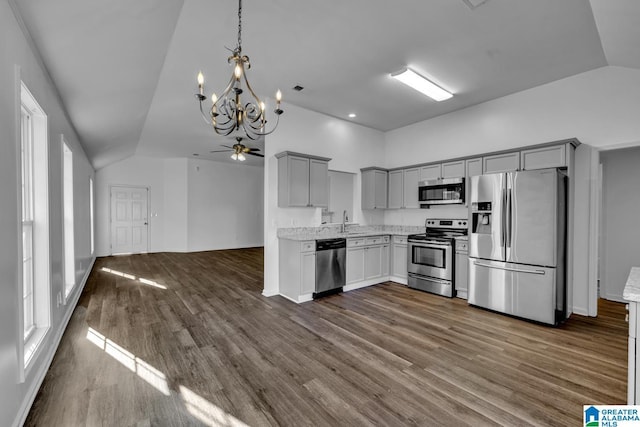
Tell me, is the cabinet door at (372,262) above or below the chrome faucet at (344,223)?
below

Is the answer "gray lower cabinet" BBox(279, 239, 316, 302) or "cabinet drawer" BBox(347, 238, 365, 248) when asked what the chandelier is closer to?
"gray lower cabinet" BBox(279, 239, 316, 302)

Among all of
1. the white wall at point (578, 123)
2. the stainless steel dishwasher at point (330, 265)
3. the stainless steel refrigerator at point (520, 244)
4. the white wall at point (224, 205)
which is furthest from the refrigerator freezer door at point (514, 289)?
the white wall at point (224, 205)

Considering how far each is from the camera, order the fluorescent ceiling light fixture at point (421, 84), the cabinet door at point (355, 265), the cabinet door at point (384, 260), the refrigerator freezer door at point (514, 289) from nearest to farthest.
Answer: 1. the refrigerator freezer door at point (514, 289)
2. the fluorescent ceiling light fixture at point (421, 84)
3. the cabinet door at point (355, 265)
4. the cabinet door at point (384, 260)

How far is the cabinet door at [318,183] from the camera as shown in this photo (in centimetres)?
466

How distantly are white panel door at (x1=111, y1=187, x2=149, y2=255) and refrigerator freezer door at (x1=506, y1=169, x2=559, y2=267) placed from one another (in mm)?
9127

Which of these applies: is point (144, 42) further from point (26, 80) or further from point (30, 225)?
point (30, 225)

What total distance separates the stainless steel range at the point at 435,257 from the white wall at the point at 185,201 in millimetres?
6592

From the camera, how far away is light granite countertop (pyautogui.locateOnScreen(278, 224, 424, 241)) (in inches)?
178

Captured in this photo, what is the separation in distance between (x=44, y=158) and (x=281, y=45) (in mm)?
2475

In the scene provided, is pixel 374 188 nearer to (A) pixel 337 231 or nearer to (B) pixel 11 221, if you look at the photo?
(A) pixel 337 231

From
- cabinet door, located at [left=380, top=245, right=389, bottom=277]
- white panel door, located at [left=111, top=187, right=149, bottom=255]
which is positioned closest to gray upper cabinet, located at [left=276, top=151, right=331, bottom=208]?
cabinet door, located at [left=380, top=245, right=389, bottom=277]

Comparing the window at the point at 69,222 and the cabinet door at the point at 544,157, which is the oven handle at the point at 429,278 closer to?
the cabinet door at the point at 544,157

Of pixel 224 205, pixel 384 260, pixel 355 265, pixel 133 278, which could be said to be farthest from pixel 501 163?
pixel 224 205

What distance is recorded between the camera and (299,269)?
408 centimetres
